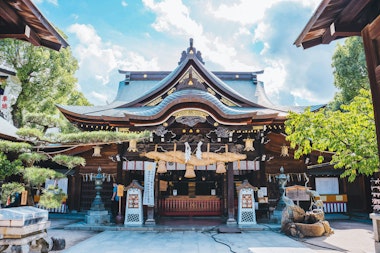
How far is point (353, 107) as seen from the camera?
603 centimetres

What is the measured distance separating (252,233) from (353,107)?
6.86 meters

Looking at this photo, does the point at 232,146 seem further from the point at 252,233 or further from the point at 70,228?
the point at 70,228

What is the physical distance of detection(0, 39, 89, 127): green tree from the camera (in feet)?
55.0

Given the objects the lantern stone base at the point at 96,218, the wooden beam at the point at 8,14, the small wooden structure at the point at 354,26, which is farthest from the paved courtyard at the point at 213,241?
the wooden beam at the point at 8,14

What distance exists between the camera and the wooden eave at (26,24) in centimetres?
484

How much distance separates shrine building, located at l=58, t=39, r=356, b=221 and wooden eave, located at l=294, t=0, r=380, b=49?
5.69 m

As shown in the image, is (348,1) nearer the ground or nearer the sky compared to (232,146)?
nearer the sky

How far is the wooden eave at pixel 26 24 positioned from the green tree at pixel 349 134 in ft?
18.6

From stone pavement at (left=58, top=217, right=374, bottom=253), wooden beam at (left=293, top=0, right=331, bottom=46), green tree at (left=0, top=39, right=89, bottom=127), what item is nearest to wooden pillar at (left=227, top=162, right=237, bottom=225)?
stone pavement at (left=58, top=217, right=374, bottom=253)

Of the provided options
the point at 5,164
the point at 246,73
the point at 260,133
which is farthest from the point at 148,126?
the point at 246,73

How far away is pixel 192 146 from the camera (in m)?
12.5

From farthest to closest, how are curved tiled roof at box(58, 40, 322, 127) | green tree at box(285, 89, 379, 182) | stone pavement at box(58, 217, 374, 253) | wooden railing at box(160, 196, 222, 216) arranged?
wooden railing at box(160, 196, 222, 216), curved tiled roof at box(58, 40, 322, 127), stone pavement at box(58, 217, 374, 253), green tree at box(285, 89, 379, 182)

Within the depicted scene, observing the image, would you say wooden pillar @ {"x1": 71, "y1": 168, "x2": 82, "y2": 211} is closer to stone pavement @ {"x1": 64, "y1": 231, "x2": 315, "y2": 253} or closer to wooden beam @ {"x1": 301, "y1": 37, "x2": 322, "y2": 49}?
stone pavement @ {"x1": 64, "y1": 231, "x2": 315, "y2": 253}

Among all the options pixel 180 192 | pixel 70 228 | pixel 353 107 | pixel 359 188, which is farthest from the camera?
pixel 180 192
